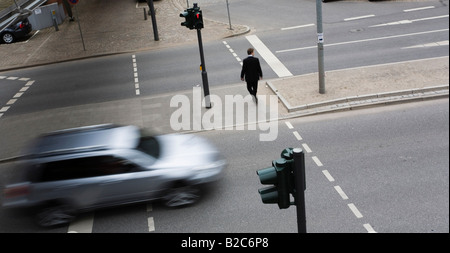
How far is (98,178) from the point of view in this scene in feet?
30.2

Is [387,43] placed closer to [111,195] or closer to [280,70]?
[280,70]

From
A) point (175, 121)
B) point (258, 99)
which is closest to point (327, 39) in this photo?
point (258, 99)

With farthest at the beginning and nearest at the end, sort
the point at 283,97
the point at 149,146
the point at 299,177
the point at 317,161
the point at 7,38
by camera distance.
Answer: the point at 7,38 → the point at 283,97 → the point at 317,161 → the point at 149,146 → the point at 299,177

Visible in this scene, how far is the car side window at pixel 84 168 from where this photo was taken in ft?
30.0

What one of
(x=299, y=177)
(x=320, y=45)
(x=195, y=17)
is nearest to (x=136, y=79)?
(x=195, y=17)

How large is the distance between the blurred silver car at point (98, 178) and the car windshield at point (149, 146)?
0.18 feet

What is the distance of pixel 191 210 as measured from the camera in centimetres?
944

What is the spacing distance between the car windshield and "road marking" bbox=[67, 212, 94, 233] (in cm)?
176

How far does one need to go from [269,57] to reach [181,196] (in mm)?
10825

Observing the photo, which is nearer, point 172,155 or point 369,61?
point 172,155

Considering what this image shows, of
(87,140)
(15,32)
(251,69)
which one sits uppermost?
(87,140)

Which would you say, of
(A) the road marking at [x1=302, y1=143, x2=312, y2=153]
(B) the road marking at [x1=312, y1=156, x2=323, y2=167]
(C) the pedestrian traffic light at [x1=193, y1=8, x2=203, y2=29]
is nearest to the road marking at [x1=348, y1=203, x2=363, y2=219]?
(B) the road marking at [x1=312, y1=156, x2=323, y2=167]

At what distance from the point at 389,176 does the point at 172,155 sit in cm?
461

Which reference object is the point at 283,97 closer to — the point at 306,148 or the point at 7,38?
the point at 306,148
